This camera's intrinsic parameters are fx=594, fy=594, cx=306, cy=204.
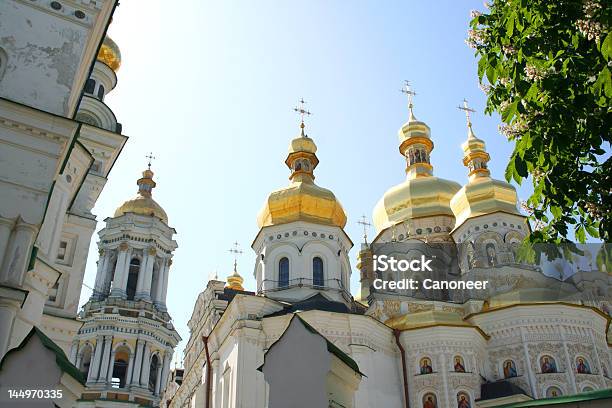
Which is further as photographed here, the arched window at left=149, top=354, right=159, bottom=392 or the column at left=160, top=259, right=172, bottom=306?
the column at left=160, top=259, right=172, bottom=306

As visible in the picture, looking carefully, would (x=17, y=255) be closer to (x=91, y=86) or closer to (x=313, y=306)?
(x=313, y=306)

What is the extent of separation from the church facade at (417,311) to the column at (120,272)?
11.5 feet

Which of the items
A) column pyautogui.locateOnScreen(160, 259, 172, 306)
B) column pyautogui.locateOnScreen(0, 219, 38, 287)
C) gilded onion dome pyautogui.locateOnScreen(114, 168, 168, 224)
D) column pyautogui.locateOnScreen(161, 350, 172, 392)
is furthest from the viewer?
gilded onion dome pyautogui.locateOnScreen(114, 168, 168, 224)

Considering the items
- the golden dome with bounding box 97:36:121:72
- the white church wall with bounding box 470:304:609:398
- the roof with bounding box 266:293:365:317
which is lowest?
the white church wall with bounding box 470:304:609:398

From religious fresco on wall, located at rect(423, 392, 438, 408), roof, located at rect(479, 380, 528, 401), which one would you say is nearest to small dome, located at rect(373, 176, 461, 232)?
roof, located at rect(479, 380, 528, 401)

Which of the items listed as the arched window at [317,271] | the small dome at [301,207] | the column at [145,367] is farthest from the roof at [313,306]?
the column at [145,367]

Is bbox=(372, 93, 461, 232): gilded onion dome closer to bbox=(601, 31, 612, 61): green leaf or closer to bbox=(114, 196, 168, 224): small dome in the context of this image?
bbox=(114, 196, 168, 224): small dome

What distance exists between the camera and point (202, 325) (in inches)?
979

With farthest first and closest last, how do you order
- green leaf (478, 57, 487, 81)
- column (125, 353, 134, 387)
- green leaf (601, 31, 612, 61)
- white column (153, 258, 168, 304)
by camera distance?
white column (153, 258, 168, 304)
column (125, 353, 134, 387)
green leaf (478, 57, 487, 81)
green leaf (601, 31, 612, 61)

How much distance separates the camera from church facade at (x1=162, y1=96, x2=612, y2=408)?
768 inches

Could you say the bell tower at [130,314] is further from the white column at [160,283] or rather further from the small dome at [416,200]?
the small dome at [416,200]

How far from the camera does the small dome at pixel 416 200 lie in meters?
29.4

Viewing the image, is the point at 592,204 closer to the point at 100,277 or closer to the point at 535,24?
the point at 535,24

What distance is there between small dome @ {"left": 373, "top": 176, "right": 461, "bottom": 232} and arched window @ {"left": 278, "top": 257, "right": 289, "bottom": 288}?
23.2ft
